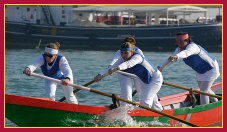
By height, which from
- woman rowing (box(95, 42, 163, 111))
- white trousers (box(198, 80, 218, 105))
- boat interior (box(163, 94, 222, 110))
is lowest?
boat interior (box(163, 94, 222, 110))

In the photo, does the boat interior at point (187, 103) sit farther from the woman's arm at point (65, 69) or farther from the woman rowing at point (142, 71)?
the woman's arm at point (65, 69)

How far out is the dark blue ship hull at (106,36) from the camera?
162 ft

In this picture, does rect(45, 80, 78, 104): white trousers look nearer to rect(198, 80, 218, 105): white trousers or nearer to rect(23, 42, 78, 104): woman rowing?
rect(23, 42, 78, 104): woman rowing

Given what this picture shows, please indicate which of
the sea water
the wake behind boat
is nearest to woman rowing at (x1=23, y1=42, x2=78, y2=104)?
the wake behind boat

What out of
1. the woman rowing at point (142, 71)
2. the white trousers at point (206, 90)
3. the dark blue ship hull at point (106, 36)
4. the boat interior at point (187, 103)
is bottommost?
the boat interior at point (187, 103)

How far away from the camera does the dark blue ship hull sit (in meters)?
49.5

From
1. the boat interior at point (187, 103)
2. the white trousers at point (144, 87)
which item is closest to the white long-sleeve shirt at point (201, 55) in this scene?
the white trousers at point (144, 87)

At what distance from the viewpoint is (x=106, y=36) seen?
165ft

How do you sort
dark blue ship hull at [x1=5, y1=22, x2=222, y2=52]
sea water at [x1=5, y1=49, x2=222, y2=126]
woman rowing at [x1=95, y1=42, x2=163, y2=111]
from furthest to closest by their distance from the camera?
dark blue ship hull at [x1=5, y1=22, x2=222, y2=52] < sea water at [x1=5, y1=49, x2=222, y2=126] < woman rowing at [x1=95, y1=42, x2=163, y2=111]

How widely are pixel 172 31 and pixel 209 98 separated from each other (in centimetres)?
3348

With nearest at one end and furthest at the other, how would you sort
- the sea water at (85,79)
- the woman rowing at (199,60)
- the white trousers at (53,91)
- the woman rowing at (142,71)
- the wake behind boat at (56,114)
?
1. the wake behind boat at (56,114)
2. the woman rowing at (142,71)
3. the white trousers at (53,91)
4. the woman rowing at (199,60)
5. the sea water at (85,79)

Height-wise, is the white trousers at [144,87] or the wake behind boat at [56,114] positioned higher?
the white trousers at [144,87]

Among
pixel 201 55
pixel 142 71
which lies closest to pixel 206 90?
pixel 201 55

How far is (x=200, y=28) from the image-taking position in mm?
49500
